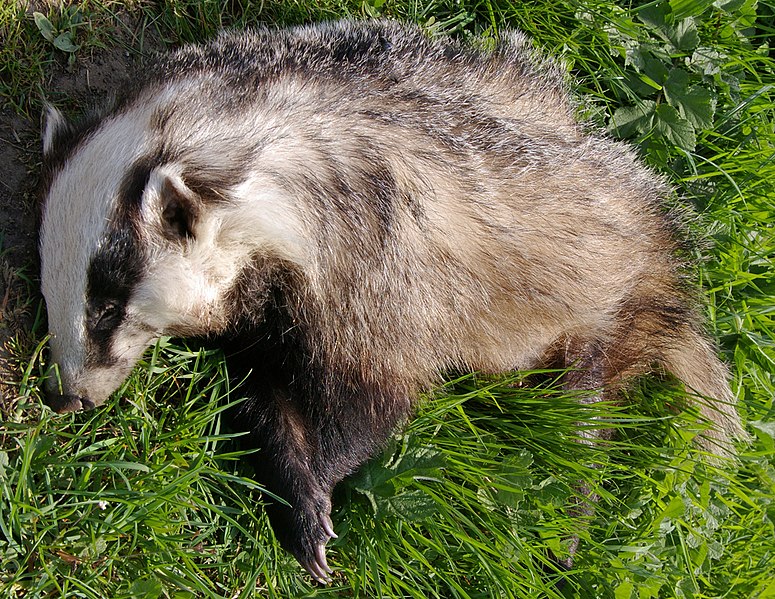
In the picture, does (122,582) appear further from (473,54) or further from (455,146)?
(473,54)

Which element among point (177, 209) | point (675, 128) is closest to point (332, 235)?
point (177, 209)

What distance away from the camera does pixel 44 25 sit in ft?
10.5

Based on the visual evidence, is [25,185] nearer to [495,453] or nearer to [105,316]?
[105,316]

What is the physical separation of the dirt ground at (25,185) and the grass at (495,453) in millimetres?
49

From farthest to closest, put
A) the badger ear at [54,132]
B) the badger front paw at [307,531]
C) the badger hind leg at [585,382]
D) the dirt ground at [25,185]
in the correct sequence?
1. the badger hind leg at [585,382]
2. the badger front paw at [307,531]
3. the dirt ground at [25,185]
4. the badger ear at [54,132]

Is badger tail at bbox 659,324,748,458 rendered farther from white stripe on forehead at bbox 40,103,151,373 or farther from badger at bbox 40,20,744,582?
white stripe on forehead at bbox 40,103,151,373

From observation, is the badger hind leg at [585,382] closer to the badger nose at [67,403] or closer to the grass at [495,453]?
the grass at [495,453]

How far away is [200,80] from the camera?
270 centimetres

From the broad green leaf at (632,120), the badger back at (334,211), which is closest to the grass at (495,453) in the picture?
the broad green leaf at (632,120)

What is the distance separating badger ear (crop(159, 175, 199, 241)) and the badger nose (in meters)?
0.70

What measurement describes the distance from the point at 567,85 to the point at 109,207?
2.26 meters

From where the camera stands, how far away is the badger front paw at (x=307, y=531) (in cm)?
301

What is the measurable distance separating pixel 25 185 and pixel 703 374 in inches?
120

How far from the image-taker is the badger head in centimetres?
242
